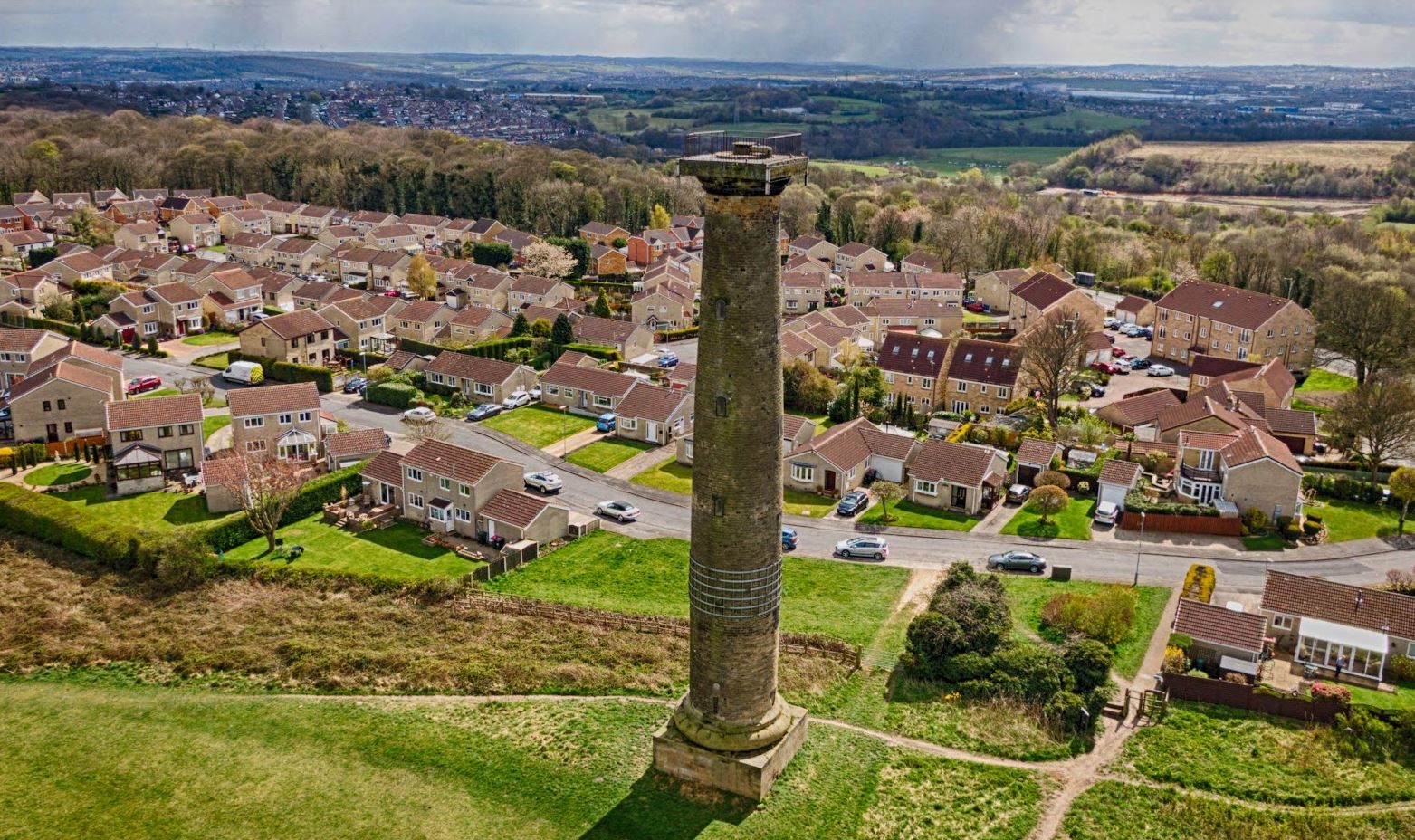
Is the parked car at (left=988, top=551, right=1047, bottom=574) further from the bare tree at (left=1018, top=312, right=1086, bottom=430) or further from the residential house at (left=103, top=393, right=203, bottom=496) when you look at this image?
the residential house at (left=103, top=393, right=203, bottom=496)

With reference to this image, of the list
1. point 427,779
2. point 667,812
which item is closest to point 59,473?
point 427,779

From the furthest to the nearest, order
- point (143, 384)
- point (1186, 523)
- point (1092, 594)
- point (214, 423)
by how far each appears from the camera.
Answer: point (143, 384) → point (214, 423) → point (1186, 523) → point (1092, 594)

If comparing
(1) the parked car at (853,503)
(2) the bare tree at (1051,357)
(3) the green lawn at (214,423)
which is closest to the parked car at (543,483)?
(1) the parked car at (853,503)

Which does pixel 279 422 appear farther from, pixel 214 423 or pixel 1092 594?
pixel 1092 594

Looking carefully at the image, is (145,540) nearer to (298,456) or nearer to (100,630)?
(100,630)

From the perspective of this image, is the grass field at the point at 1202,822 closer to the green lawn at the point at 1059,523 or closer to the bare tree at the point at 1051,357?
the green lawn at the point at 1059,523

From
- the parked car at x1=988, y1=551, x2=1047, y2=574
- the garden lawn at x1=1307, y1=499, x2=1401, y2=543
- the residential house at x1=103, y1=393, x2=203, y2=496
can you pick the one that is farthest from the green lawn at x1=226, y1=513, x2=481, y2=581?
the garden lawn at x1=1307, y1=499, x2=1401, y2=543
